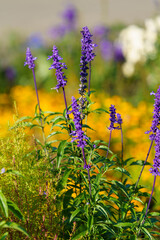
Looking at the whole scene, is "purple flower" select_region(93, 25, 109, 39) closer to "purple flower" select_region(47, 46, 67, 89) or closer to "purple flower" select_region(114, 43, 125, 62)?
"purple flower" select_region(114, 43, 125, 62)

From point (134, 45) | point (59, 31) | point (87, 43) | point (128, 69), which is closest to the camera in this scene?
point (87, 43)

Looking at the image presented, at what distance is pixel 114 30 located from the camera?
1333 cm

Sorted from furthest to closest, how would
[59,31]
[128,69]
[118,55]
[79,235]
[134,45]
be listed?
[118,55] < [134,45] < [128,69] < [59,31] < [79,235]

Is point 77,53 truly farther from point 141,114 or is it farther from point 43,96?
point 141,114

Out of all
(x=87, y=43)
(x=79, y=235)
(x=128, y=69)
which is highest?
(x=128, y=69)

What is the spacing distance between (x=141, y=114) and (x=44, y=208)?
4.11 meters

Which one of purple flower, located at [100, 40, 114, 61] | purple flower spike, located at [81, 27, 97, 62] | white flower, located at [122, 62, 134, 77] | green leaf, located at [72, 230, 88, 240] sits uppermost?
purple flower, located at [100, 40, 114, 61]

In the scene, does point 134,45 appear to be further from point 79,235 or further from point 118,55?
point 79,235

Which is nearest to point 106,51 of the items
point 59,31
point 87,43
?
point 59,31

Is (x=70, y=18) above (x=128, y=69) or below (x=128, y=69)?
above

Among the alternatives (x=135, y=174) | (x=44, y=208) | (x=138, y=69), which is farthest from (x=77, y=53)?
(x=44, y=208)

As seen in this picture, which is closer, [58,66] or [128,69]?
[58,66]

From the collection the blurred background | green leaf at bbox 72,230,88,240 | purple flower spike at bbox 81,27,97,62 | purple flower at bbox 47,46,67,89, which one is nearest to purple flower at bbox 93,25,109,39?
the blurred background

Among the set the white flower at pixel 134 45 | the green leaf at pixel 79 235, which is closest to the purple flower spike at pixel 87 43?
the green leaf at pixel 79 235
